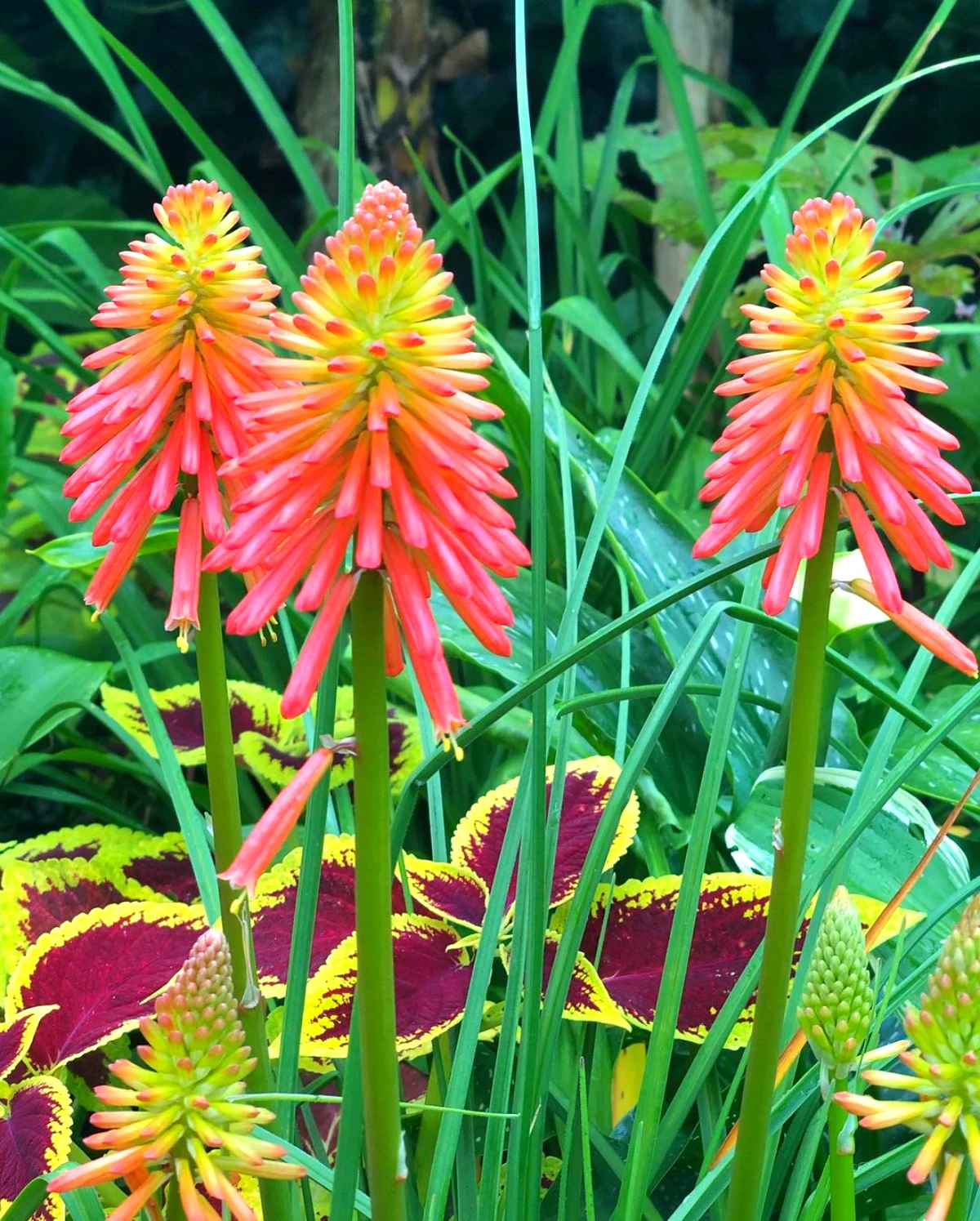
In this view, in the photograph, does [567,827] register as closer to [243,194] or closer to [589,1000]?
[589,1000]

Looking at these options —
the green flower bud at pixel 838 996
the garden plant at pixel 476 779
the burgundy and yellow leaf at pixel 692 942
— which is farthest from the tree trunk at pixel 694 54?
the green flower bud at pixel 838 996

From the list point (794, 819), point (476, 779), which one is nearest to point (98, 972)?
point (794, 819)

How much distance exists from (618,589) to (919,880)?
60 cm

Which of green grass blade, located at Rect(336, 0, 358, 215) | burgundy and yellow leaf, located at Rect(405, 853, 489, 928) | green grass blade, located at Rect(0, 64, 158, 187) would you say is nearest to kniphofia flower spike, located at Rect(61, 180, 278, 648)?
green grass blade, located at Rect(336, 0, 358, 215)

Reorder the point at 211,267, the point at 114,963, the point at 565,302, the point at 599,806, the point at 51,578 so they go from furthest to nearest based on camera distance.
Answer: the point at 565,302, the point at 51,578, the point at 599,806, the point at 114,963, the point at 211,267

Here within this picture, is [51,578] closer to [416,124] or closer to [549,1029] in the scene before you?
[549,1029]

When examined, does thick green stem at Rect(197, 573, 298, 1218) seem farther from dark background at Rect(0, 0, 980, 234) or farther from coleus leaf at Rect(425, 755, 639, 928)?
dark background at Rect(0, 0, 980, 234)

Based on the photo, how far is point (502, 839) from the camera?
892 millimetres

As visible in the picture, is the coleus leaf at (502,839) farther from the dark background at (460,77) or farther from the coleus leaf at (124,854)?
the dark background at (460,77)

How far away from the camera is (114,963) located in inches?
30.8

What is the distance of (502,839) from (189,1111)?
1.58 ft

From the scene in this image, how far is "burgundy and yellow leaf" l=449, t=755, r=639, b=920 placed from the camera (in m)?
0.84

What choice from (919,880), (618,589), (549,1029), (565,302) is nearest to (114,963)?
(549,1029)

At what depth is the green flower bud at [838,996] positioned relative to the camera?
0.46m
